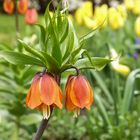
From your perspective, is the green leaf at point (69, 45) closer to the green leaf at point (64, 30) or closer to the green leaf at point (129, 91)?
the green leaf at point (64, 30)

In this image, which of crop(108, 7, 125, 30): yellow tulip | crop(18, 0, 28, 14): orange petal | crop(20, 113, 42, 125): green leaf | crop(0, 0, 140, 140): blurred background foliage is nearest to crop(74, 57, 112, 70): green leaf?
crop(0, 0, 140, 140): blurred background foliage

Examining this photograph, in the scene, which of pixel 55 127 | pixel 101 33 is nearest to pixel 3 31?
pixel 101 33

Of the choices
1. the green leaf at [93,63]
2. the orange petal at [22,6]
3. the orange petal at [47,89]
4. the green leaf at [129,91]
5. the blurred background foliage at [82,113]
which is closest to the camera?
the orange petal at [47,89]

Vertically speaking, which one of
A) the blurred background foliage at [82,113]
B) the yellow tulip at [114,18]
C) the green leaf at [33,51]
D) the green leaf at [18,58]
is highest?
the green leaf at [33,51]

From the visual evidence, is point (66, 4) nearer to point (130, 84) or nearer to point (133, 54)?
point (130, 84)

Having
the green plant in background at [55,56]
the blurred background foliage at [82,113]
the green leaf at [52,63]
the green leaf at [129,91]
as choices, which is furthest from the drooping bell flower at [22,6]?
the green leaf at [52,63]

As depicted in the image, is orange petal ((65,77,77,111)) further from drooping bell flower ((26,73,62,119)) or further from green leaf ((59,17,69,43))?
green leaf ((59,17,69,43))

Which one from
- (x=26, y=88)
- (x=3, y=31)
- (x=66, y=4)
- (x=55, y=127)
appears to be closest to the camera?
(x=66, y=4)

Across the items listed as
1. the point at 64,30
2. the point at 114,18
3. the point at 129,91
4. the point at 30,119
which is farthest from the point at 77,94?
the point at 114,18

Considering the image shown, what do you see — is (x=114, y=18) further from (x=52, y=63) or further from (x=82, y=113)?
(x=52, y=63)
